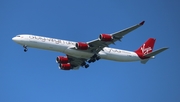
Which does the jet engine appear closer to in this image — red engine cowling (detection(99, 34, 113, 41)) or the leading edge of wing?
the leading edge of wing

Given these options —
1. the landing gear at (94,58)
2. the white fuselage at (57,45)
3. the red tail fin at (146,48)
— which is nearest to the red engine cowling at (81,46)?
the white fuselage at (57,45)

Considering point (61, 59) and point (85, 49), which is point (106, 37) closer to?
point (85, 49)

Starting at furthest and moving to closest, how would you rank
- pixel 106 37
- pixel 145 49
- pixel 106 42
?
pixel 145 49
pixel 106 42
pixel 106 37

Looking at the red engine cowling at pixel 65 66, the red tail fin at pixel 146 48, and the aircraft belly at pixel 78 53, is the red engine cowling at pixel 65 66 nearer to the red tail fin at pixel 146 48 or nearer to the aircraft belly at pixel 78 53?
the aircraft belly at pixel 78 53

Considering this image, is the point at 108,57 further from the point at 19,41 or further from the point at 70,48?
the point at 19,41

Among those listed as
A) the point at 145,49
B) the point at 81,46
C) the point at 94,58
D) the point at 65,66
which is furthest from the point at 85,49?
the point at 145,49

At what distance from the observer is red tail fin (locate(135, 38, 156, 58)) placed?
7513 centimetres

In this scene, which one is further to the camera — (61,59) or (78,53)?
(61,59)

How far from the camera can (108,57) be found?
7025 cm

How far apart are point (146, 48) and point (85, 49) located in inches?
651

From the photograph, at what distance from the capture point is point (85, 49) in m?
66.8

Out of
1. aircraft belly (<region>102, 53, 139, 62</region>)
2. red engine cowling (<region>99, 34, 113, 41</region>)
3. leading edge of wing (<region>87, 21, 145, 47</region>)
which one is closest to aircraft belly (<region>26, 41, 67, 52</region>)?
leading edge of wing (<region>87, 21, 145, 47</region>)

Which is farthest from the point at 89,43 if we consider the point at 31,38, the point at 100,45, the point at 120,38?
the point at 31,38

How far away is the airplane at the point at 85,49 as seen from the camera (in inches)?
2554
